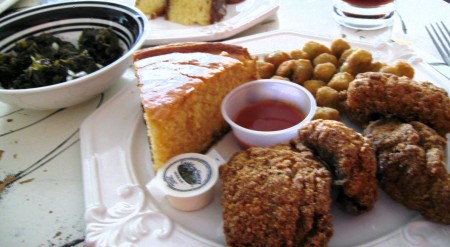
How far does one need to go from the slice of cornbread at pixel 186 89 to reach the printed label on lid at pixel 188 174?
16cm

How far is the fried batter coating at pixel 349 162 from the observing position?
1.65 metres

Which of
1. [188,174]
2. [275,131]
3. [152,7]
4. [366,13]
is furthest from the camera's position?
[152,7]

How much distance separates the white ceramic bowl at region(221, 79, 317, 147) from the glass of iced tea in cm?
122

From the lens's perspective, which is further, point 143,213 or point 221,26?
point 221,26

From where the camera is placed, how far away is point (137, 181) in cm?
197

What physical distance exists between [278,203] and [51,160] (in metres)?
1.39

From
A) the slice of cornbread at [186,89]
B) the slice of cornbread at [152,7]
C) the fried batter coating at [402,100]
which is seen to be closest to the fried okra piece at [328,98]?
the fried batter coating at [402,100]

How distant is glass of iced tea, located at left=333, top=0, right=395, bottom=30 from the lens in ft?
10.0

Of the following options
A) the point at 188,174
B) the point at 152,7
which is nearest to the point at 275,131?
the point at 188,174

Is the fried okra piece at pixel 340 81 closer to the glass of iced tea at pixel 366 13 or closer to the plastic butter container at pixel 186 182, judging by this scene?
the glass of iced tea at pixel 366 13

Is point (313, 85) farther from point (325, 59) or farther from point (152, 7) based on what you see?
point (152, 7)

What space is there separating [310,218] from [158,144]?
2.87 feet

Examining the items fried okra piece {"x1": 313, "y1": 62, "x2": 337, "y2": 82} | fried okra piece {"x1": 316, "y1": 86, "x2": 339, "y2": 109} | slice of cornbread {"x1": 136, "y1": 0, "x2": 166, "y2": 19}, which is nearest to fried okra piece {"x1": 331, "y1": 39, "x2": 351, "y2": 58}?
fried okra piece {"x1": 313, "y1": 62, "x2": 337, "y2": 82}

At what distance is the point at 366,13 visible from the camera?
123 inches
